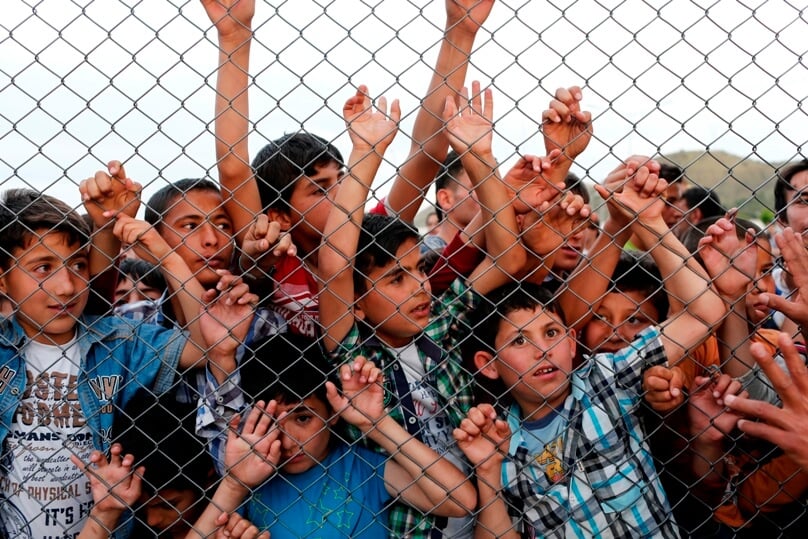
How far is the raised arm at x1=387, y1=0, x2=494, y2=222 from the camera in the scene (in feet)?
9.68

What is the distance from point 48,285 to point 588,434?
1827 mm

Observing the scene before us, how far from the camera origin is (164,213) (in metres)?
3.16

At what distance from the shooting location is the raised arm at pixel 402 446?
2.54 m

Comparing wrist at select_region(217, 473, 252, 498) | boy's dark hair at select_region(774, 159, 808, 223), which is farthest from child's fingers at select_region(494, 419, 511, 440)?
boy's dark hair at select_region(774, 159, 808, 223)

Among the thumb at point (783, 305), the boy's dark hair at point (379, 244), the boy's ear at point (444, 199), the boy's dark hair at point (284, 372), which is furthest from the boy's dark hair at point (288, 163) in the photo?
the thumb at point (783, 305)

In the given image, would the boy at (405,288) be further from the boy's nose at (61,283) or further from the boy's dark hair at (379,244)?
the boy's nose at (61,283)

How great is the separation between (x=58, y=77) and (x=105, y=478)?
1212 millimetres

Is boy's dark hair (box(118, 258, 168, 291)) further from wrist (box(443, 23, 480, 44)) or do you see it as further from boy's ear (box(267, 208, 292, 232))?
wrist (box(443, 23, 480, 44))

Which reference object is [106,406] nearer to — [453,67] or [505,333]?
[505,333]

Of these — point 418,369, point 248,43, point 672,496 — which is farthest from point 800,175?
point 248,43

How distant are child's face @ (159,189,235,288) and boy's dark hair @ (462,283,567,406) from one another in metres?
0.95

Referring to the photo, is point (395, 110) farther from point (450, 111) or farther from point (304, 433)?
point (304, 433)

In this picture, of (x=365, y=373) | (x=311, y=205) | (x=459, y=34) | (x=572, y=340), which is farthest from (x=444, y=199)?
(x=365, y=373)

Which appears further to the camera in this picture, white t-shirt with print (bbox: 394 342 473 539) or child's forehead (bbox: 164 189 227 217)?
child's forehead (bbox: 164 189 227 217)
